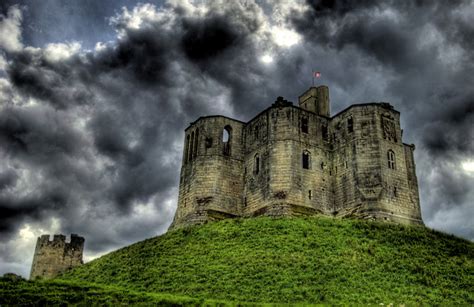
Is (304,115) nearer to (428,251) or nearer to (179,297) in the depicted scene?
(428,251)

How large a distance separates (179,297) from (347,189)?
23133 mm

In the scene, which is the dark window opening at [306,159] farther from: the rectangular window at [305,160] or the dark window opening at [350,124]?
the dark window opening at [350,124]

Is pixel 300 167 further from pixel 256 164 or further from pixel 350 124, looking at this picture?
pixel 350 124

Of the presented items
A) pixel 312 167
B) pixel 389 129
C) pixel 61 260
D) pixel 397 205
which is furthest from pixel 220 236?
pixel 61 260

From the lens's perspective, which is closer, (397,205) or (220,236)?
(220,236)

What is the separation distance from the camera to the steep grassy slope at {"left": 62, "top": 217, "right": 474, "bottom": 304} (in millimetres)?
26677

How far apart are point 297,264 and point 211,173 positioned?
19255 mm

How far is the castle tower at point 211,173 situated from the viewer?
1849 inches

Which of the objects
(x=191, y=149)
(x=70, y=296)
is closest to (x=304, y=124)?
(x=191, y=149)

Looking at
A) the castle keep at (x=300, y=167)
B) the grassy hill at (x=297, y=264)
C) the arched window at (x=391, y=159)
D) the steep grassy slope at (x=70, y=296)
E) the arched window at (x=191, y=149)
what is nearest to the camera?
the steep grassy slope at (x=70, y=296)

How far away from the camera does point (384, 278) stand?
28.3 meters

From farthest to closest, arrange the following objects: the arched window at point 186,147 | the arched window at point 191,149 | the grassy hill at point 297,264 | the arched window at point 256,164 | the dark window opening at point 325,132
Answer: the arched window at point 186,147 → the arched window at point 191,149 → the dark window opening at point 325,132 → the arched window at point 256,164 → the grassy hill at point 297,264

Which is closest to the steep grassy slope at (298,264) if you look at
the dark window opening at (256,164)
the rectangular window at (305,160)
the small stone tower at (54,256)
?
the rectangular window at (305,160)

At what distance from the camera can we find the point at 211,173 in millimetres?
48219
